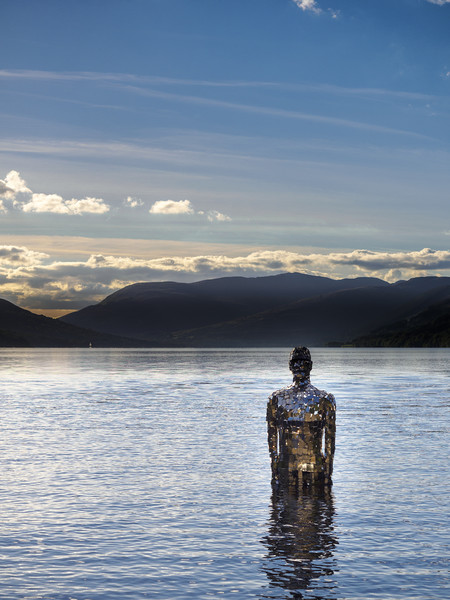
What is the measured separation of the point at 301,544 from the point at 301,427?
275 centimetres

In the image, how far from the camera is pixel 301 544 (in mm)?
14898

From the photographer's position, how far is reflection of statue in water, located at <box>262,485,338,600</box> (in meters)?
12.6

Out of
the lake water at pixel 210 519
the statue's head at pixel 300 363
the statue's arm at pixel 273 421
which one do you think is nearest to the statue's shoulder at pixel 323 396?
the statue's head at pixel 300 363

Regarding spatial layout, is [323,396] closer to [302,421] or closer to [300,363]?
[302,421]

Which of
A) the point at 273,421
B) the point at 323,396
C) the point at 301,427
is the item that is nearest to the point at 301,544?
the point at 301,427

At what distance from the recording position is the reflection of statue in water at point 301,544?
1257 centimetres

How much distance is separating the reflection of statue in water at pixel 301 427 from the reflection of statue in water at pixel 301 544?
0.77 metres

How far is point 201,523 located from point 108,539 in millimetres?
2271

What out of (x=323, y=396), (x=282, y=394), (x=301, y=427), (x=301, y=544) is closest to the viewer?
(x=301, y=544)

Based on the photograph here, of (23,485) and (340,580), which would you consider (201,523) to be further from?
(23,485)

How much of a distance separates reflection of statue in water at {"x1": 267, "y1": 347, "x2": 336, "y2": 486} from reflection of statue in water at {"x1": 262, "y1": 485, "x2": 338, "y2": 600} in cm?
77

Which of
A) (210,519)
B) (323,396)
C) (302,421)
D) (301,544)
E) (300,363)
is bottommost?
(210,519)

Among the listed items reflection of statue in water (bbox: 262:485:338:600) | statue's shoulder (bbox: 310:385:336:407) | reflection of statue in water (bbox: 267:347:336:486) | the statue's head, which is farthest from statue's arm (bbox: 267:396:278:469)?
reflection of statue in water (bbox: 262:485:338:600)

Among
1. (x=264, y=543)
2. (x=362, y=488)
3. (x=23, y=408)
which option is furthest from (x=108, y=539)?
(x=23, y=408)
